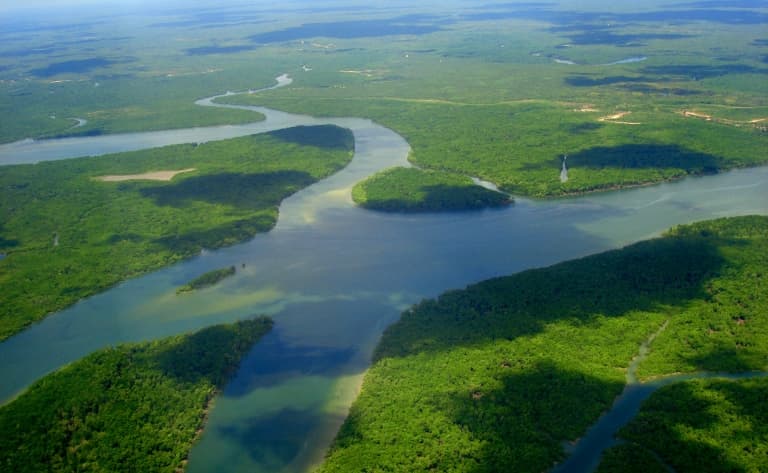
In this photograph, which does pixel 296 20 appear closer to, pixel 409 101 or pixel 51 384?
pixel 409 101

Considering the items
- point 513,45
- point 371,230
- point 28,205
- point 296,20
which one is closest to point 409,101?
point 371,230

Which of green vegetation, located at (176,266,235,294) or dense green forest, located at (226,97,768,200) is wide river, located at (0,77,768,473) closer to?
green vegetation, located at (176,266,235,294)

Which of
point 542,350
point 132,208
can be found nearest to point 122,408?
point 542,350

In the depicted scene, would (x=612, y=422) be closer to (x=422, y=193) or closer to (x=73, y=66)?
(x=422, y=193)

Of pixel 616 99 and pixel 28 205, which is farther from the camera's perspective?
pixel 616 99

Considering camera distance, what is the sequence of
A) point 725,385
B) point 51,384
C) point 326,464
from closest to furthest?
point 326,464, point 725,385, point 51,384

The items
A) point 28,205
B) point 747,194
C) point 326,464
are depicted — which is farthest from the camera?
point 28,205
